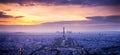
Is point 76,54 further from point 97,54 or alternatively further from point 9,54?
point 9,54

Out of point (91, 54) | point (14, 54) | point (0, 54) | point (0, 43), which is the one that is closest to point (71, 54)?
point (91, 54)

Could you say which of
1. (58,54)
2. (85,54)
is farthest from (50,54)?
(85,54)

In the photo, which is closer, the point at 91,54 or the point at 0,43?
the point at 91,54

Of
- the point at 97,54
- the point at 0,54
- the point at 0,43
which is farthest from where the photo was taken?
the point at 0,43

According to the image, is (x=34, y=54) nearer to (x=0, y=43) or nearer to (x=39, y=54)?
(x=39, y=54)

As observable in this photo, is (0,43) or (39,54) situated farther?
(0,43)

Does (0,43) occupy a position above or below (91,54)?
above

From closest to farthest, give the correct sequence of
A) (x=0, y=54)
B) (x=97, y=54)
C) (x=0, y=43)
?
(x=0, y=54), (x=97, y=54), (x=0, y=43)

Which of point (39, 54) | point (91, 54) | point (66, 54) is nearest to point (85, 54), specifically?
point (91, 54)
